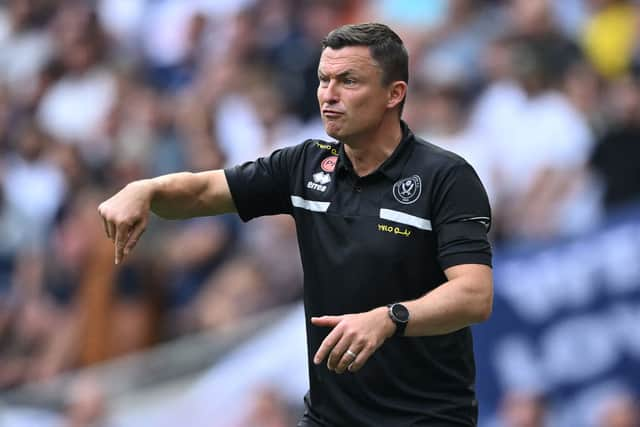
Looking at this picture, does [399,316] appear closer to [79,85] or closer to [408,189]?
[408,189]

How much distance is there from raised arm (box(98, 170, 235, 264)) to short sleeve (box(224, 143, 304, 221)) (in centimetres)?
5

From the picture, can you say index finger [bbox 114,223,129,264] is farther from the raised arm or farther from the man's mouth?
the man's mouth

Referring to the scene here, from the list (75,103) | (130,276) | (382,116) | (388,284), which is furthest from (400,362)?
(75,103)


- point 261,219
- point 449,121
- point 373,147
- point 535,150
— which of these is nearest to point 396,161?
point 373,147

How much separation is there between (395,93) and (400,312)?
1021mm

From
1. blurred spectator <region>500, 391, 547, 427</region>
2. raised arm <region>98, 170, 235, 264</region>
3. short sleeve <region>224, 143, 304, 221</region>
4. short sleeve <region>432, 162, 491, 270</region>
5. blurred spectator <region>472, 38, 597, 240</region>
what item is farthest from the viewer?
blurred spectator <region>472, 38, 597, 240</region>

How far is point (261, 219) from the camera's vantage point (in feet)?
36.0

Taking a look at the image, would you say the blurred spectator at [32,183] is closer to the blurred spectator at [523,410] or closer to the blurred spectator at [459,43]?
the blurred spectator at [459,43]

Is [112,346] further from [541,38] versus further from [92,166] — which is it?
[541,38]

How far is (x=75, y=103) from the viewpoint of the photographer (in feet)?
44.2

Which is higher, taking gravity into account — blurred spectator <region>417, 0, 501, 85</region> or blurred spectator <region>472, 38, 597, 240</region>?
blurred spectator <region>417, 0, 501, 85</region>

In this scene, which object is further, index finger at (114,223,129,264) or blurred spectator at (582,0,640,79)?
blurred spectator at (582,0,640,79)

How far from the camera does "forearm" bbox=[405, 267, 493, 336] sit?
14.8ft

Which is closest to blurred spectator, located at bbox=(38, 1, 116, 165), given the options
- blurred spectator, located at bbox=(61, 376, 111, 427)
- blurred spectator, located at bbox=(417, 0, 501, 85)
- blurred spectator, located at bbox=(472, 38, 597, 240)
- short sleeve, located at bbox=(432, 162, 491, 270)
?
blurred spectator, located at bbox=(61, 376, 111, 427)
